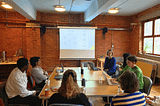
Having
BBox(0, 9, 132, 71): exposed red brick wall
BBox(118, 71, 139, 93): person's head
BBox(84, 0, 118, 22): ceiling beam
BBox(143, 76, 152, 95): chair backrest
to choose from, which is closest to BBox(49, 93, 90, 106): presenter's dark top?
BBox(118, 71, 139, 93): person's head

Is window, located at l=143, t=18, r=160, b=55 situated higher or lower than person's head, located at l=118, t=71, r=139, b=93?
higher

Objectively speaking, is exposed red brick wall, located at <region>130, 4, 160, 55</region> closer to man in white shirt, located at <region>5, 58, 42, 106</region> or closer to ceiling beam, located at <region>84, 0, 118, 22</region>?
ceiling beam, located at <region>84, 0, 118, 22</region>

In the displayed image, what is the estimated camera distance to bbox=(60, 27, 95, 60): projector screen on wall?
698 centimetres

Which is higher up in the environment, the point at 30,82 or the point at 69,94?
the point at 69,94

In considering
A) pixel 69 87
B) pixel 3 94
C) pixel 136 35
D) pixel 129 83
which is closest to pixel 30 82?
pixel 3 94

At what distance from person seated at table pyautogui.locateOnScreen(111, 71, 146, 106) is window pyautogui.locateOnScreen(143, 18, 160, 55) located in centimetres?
474

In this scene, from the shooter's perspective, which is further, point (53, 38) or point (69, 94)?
point (53, 38)

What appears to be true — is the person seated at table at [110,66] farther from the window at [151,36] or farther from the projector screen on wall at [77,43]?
the projector screen on wall at [77,43]

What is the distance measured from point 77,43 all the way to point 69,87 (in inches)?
215

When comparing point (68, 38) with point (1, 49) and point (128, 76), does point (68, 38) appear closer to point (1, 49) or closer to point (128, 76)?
point (1, 49)

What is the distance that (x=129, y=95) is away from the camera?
62.2 inches

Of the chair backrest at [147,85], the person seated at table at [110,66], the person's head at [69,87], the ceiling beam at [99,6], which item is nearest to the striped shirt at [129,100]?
the person's head at [69,87]

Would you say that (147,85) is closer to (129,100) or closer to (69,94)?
(129,100)

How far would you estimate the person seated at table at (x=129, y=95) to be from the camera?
5.10 ft
